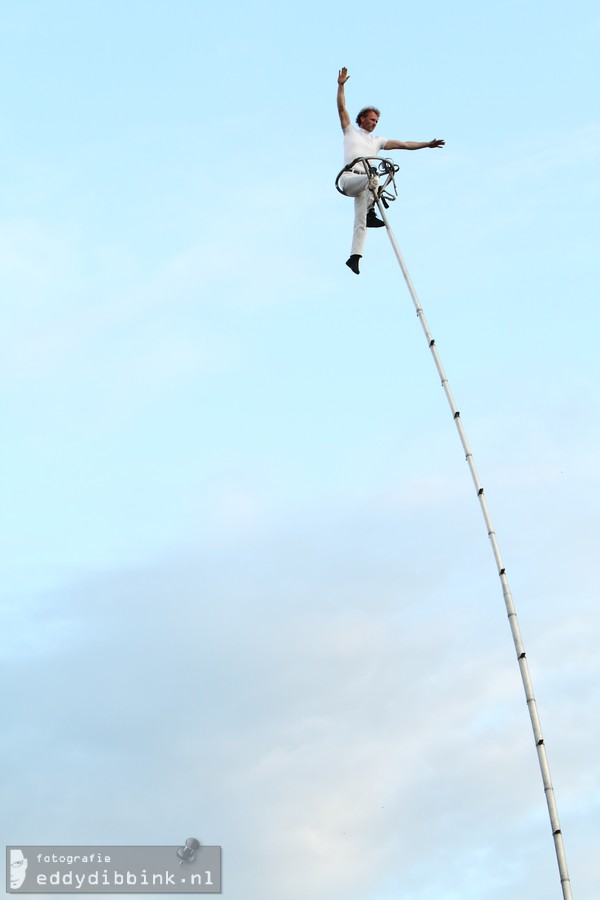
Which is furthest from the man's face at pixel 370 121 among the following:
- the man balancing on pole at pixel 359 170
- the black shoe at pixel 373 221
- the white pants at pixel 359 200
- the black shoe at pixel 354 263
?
the black shoe at pixel 354 263

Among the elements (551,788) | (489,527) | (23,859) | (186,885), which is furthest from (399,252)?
(23,859)

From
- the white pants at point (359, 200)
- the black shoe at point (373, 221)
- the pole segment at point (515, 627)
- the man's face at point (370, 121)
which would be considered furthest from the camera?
the man's face at point (370, 121)

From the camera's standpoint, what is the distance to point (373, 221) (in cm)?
2777

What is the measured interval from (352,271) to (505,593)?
9.15 metres

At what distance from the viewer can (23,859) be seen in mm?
30344

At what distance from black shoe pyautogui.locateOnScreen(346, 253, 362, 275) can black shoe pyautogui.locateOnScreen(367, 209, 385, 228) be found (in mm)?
684

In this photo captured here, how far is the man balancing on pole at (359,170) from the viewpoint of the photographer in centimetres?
2742

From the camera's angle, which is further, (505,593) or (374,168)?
(374,168)

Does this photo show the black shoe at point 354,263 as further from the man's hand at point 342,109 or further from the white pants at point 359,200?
the man's hand at point 342,109

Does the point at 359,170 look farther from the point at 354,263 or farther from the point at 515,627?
the point at 515,627

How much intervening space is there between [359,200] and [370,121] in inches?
78.9

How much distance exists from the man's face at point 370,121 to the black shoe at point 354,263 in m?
2.83

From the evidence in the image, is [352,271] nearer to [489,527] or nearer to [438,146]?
[438,146]

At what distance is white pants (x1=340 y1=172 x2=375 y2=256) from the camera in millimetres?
27391
